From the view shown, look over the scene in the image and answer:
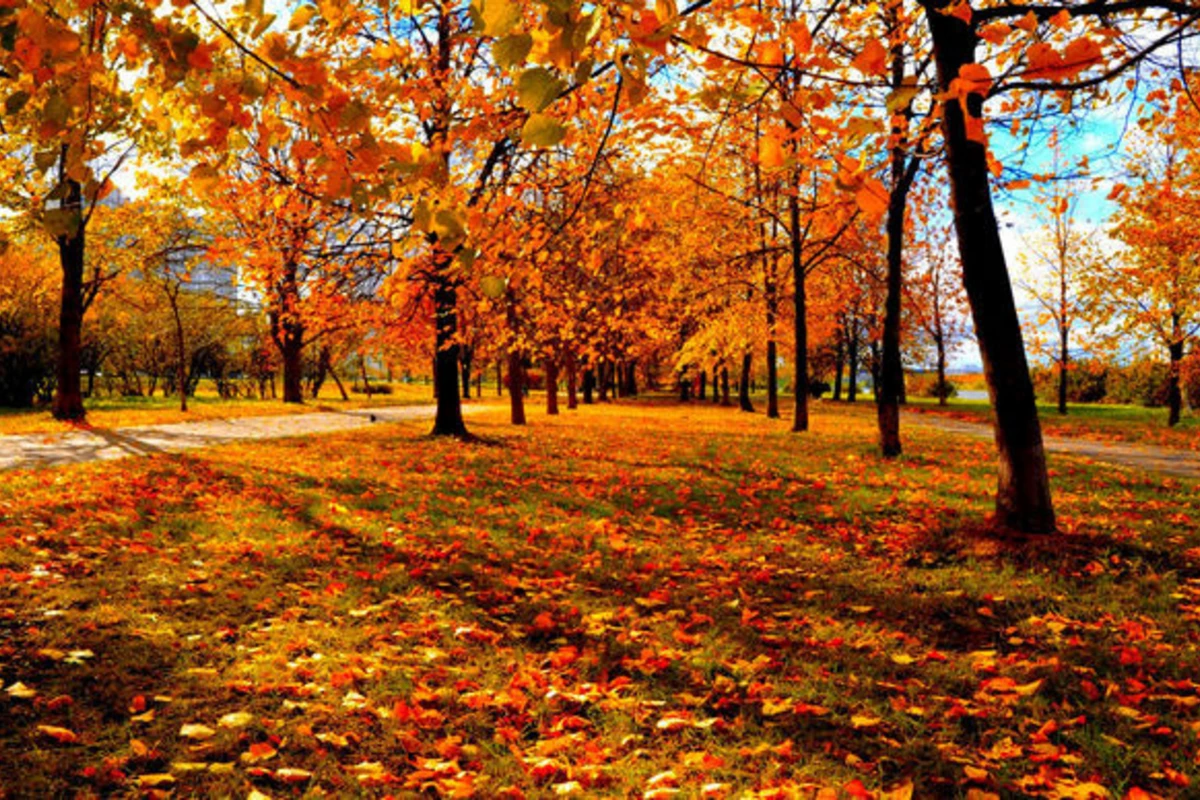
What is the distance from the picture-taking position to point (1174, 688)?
3.54m

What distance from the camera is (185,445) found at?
1229 cm

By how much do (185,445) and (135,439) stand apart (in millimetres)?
1544

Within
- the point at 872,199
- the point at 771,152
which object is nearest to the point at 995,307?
the point at 872,199

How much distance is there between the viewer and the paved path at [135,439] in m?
10.3

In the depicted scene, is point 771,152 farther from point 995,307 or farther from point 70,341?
point 70,341

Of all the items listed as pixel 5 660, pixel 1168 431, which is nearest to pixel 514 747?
pixel 5 660

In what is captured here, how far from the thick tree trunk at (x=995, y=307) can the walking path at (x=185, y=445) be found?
19.5ft

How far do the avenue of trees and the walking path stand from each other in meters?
2.79

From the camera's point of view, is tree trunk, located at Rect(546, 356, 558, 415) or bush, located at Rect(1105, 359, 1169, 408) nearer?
tree trunk, located at Rect(546, 356, 558, 415)

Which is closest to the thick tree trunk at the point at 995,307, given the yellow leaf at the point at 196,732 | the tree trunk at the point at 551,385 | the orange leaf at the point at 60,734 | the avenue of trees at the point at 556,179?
the avenue of trees at the point at 556,179

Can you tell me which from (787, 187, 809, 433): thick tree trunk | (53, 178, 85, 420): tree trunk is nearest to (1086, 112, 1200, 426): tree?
(787, 187, 809, 433): thick tree trunk

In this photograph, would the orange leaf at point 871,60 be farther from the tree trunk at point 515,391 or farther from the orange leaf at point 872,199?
the tree trunk at point 515,391

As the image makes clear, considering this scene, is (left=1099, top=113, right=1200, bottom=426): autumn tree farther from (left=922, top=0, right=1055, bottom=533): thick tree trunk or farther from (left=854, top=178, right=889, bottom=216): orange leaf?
(left=854, top=178, right=889, bottom=216): orange leaf

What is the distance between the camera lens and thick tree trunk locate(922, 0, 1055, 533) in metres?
5.89
